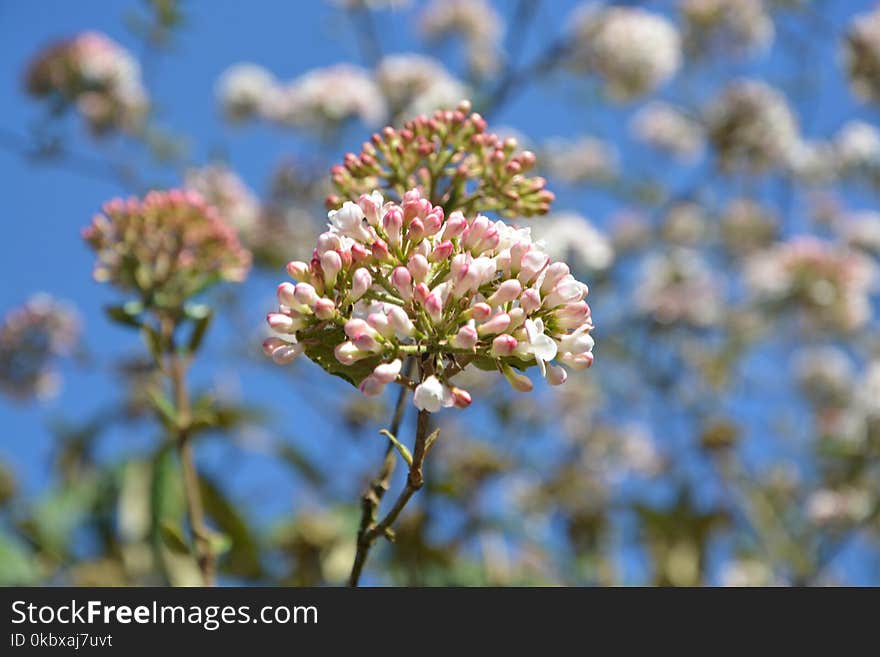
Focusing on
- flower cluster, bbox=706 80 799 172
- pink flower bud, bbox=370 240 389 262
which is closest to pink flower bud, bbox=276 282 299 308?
pink flower bud, bbox=370 240 389 262

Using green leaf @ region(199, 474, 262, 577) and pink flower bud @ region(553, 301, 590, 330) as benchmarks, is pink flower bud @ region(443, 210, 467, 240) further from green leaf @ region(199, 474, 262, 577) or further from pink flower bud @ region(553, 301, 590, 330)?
green leaf @ region(199, 474, 262, 577)

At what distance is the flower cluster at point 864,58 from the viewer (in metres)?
4.22

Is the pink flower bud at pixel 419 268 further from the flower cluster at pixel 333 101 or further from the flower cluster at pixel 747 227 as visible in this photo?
the flower cluster at pixel 747 227

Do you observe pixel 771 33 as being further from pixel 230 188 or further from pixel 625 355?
pixel 230 188

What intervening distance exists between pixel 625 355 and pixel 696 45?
2.17 metres

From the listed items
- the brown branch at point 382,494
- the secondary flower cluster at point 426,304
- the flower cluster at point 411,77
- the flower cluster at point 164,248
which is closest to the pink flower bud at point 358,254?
the secondary flower cluster at point 426,304

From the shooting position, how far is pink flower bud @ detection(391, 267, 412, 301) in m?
1.05

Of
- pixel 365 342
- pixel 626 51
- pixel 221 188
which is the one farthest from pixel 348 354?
pixel 626 51

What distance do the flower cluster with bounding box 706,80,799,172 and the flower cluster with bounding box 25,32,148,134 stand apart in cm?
309

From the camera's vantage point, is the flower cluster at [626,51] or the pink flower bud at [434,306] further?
the flower cluster at [626,51]

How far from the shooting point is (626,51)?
4531 millimetres

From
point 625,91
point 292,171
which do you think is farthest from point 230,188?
point 625,91

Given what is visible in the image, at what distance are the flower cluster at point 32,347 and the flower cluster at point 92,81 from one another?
139 centimetres

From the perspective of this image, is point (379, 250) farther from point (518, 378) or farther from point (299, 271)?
point (518, 378)
